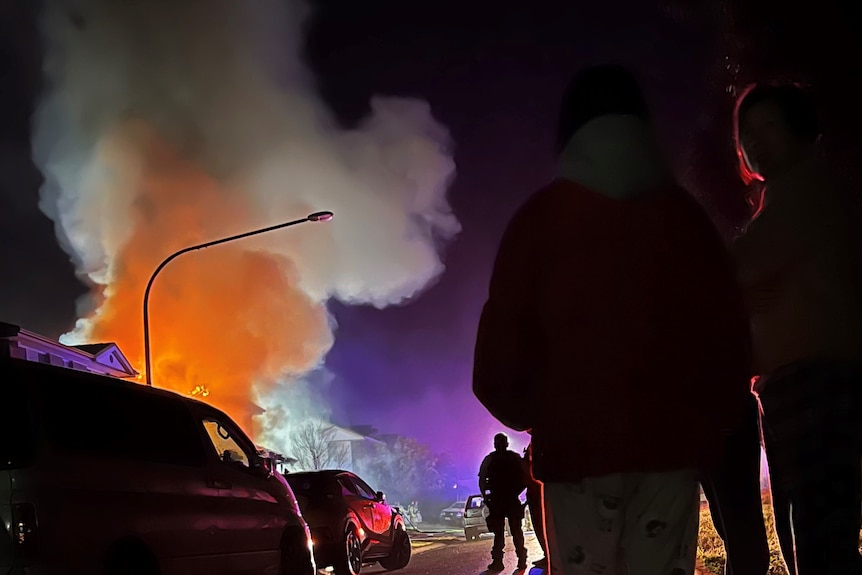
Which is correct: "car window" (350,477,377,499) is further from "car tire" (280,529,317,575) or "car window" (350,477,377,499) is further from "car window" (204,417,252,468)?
"car window" (204,417,252,468)

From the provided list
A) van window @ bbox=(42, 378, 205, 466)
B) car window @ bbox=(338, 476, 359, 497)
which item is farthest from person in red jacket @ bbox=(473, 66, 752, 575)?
car window @ bbox=(338, 476, 359, 497)

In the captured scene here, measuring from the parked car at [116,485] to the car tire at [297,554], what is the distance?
0.41 metres

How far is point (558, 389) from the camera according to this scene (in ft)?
6.91

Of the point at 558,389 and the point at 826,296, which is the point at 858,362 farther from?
the point at 558,389

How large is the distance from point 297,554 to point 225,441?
1.32 m

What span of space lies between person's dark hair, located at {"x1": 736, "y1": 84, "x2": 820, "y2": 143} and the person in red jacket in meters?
0.94

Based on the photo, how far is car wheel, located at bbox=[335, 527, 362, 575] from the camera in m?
9.77

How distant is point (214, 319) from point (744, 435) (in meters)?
46.9

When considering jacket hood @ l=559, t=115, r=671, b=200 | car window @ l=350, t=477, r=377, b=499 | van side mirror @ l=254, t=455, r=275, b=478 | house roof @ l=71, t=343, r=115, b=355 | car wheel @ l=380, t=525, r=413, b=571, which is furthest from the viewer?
house roof @ l=71, t=343, r=115, b=355

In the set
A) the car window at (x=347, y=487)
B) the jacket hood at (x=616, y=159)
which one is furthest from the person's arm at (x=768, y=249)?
the car window at (x=347, y=487)

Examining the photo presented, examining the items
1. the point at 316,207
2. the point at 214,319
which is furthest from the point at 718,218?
the point at 214,319

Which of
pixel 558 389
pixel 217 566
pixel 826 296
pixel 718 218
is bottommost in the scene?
pixel 217 566

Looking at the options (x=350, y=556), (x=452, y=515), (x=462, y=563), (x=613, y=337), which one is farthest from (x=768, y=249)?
(x=452, y=515)

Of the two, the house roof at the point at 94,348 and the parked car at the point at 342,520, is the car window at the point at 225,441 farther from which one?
the house roof at the point at 94,348
